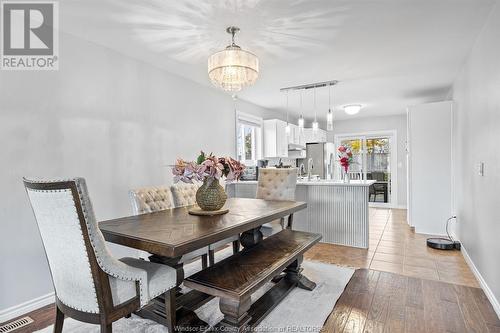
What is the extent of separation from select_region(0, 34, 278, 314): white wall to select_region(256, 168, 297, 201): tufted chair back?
1152 millimetres

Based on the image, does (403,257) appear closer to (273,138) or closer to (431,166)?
(431,166)

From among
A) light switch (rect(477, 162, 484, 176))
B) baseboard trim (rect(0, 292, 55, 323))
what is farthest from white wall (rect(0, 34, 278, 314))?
light switch (rect(477, 162, 484, 176))

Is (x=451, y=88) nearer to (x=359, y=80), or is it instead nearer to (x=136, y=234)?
(x=359, y=80)

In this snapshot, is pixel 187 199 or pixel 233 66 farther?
pixel 187 199

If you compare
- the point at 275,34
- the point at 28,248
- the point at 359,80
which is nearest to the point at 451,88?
the point at 359,80

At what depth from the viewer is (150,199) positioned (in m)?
2.66

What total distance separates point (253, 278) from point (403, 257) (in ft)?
8.43

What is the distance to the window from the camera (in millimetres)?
5277

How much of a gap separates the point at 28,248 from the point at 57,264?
115cm

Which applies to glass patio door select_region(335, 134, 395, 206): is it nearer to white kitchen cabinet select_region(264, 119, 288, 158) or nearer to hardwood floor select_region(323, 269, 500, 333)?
white kitchen cabinet select_region(264, 119, 288, 158)

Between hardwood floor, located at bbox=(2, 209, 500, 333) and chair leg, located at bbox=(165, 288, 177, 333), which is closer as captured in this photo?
chair leg, located at bbox=(165, 288, 177, 333)

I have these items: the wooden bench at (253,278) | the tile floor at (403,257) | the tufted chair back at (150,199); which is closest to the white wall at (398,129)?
the tile floor at (403,257)

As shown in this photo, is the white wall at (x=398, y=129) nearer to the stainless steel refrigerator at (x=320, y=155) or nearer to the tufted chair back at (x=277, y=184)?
the stainless steel refrigerator at (x=320, y=155)

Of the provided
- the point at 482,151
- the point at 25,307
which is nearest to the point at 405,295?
the point at 482,151
